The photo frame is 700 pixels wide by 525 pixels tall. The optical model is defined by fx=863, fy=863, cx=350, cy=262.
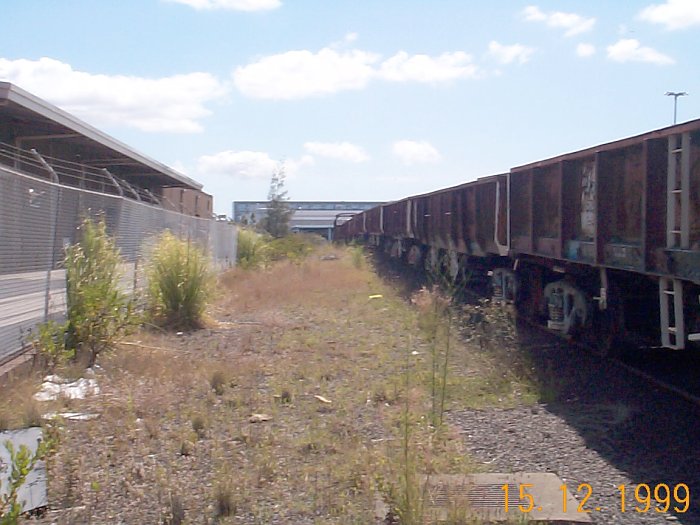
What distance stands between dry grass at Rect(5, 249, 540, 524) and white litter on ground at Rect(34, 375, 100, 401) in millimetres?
219

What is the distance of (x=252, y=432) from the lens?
23.1ft

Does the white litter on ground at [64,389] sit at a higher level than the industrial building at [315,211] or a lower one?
lower

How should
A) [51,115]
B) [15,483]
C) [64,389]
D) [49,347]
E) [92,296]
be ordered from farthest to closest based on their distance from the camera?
[51,115]
[92,296]
[49,347]
[64,389]
[15,483]

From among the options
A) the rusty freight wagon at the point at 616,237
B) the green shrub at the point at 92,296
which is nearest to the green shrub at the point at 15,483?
the green shrub at the point at 92,296

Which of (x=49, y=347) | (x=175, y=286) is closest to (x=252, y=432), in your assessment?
(x=49, y=347)

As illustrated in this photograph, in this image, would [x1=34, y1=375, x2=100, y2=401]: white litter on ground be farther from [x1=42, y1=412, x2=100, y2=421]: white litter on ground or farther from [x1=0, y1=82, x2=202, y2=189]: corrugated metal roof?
[x1=0, y1=82, x2=202, y2=189]: corrugated metal roof

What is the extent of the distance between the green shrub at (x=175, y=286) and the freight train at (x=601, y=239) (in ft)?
15.5

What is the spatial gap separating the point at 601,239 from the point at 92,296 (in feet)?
19.2

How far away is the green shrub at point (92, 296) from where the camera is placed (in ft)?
32.6

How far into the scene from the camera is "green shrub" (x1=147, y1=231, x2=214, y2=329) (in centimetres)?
1397

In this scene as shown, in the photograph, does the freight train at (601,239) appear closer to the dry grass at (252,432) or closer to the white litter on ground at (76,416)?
the dry grass at (252,432)

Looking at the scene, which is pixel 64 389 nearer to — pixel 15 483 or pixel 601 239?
pixel 15 483

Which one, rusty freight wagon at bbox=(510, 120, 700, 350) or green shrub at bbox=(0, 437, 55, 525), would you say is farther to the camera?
rusty freight wagon at bbox=(510, 120, 700, 350)

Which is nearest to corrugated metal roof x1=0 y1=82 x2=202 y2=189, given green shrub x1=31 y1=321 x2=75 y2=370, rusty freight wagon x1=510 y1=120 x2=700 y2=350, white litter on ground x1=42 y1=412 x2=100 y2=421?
green shrub x1=31 y1=321 x2=75 y2=370
